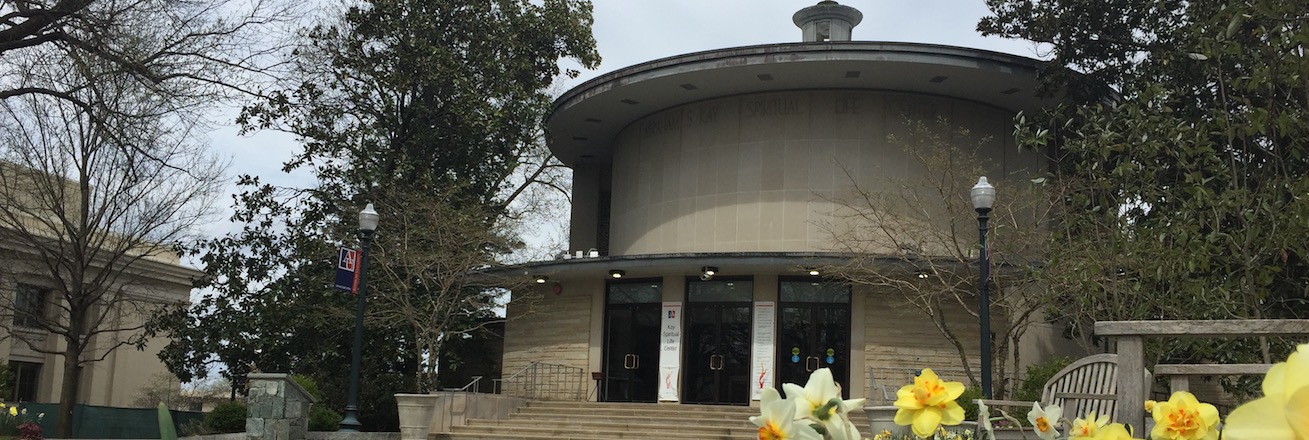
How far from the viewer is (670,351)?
2434 centimetres

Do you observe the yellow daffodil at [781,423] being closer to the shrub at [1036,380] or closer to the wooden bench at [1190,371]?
the wooden bench at [1190,371]

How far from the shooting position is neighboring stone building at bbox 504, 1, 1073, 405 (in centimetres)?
2300

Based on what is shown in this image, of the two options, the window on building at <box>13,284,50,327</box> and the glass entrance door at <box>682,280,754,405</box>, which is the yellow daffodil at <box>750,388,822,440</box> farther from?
the window on building at <box>13,284,50,327</box>

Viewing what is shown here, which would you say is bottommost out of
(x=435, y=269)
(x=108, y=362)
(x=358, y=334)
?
(x=108, y=362)

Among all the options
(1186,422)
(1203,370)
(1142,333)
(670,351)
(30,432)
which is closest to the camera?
(1186,422)

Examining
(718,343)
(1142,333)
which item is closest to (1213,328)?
(1142,333)

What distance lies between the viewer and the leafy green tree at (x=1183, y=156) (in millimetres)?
10484

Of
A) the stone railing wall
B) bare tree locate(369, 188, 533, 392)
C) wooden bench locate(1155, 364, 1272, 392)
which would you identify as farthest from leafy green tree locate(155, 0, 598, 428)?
wooden bench locate(1155, 364, 1272, 392)

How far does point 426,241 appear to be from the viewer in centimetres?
2483

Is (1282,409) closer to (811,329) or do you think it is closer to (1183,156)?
(1183,156)

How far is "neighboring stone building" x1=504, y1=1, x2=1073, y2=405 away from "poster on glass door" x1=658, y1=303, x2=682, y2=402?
3cm

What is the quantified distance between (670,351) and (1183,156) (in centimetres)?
1263

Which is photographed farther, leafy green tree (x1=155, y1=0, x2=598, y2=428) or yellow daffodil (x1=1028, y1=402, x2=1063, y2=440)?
leafy green tree (x1=155, y1=0, x2=598, y2=428)

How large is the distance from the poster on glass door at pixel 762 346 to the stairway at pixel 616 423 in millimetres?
1082
